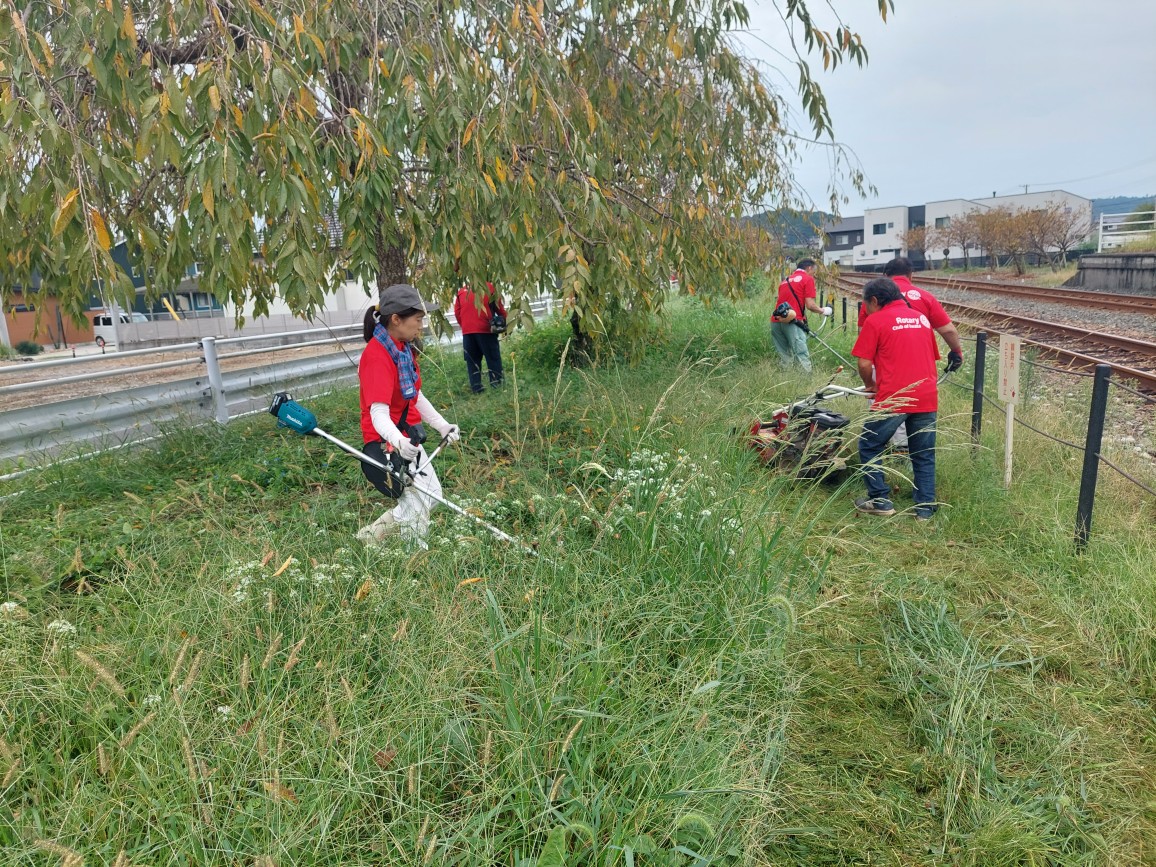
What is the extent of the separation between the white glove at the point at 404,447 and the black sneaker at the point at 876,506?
2.91 metres

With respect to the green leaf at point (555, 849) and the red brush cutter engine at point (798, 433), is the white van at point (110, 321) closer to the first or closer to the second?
the green leaf at point (555, 849)

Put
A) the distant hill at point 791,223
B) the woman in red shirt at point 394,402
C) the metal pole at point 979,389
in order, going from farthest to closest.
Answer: the distant hill at point 791,223 < the metal pole at point 979,389 < the woman in red shirt at point 394,402

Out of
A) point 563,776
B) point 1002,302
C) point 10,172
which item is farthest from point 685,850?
point 1002,302

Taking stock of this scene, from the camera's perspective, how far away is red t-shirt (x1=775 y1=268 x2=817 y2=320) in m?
8.55

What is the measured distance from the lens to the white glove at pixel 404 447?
3.30m

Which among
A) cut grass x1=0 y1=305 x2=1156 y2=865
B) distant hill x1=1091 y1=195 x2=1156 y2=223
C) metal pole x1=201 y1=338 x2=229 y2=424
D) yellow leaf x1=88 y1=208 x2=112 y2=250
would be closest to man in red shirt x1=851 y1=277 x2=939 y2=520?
cut grass x1=0 y1=305 x2=1156 y2=865

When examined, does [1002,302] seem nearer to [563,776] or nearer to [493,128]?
[493,128]

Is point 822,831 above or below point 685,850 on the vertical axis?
below

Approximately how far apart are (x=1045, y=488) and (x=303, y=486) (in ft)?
16.3

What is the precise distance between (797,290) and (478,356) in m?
3.91

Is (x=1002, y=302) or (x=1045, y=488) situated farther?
(x=1002, y=302)

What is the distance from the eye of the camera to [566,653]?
2326mm

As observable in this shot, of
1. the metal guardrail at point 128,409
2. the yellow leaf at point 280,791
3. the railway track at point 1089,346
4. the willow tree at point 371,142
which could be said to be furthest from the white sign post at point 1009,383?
→ the yellow leaf at point 280,791

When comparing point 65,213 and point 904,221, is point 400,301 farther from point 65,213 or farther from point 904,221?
point 904,221
